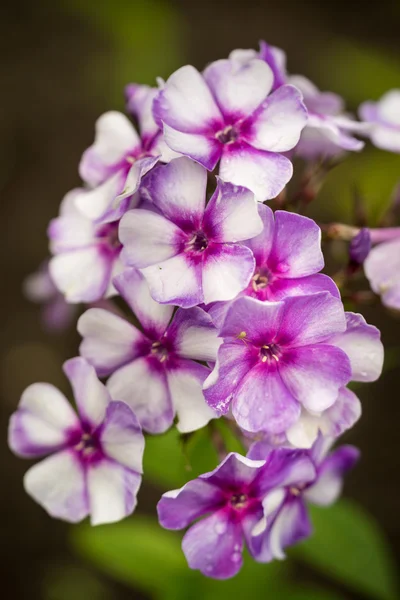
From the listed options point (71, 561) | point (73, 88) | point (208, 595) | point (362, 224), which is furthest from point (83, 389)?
point (73, 88)

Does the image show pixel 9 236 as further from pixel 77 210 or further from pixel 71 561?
pixel 77 210

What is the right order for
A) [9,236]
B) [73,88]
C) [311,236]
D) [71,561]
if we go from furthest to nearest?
[73,88] < [9,236] < [71,561] < [311,236]

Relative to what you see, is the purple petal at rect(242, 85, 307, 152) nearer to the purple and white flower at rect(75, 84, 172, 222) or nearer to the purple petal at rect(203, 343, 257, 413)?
the purple and white flower at rect(75, 84, 172, 222)

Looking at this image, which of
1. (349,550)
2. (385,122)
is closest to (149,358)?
(385,122)

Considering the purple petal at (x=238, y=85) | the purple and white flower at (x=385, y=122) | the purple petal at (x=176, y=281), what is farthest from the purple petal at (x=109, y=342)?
the purple and white flower at (x=385, y=122)

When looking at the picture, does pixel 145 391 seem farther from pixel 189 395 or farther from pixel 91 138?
pixel 91 138
